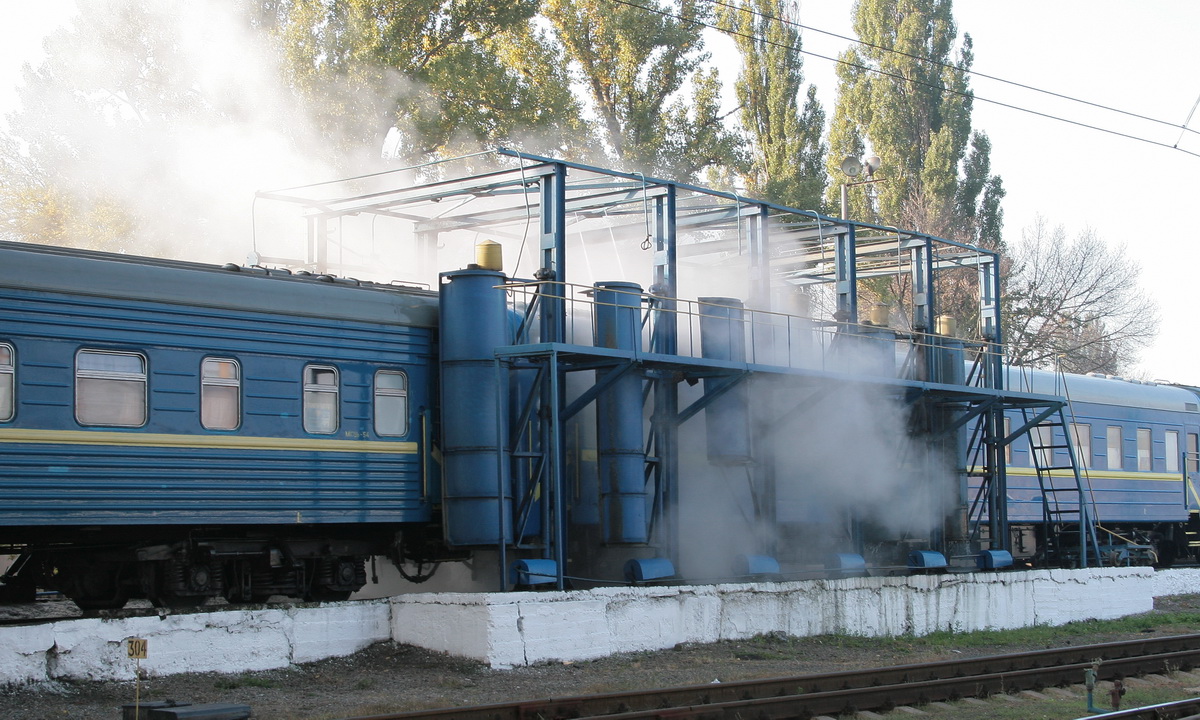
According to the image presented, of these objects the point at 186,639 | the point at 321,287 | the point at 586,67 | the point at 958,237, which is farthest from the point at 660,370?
the point at 958,237

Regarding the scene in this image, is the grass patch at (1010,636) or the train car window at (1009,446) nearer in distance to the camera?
the grass patch at (1010,636)

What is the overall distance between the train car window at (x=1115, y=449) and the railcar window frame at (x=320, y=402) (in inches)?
712

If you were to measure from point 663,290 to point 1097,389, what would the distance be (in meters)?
13.6

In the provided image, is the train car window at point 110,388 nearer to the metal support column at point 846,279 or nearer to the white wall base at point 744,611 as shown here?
the white wall base at point 744,611

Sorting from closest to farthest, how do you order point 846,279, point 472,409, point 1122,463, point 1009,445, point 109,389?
1. point 109,389
2. point 472,409
3. point 846,279
4. point 1009,445
5. point 1122,463

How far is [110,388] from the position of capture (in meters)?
12.2

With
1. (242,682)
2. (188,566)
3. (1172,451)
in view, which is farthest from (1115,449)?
(242,682)

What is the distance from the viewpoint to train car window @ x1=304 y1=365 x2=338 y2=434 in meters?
13.7

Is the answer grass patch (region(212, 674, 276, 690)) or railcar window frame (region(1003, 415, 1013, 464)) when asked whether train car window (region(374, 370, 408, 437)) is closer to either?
grass patch (region(212, 674, 276, 690))

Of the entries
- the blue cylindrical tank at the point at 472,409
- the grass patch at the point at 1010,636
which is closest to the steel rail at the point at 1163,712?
the grass patch at the point at 1010,636

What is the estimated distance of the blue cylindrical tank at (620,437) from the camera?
49.9 ft

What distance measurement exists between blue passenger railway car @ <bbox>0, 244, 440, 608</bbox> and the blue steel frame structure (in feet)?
4.71

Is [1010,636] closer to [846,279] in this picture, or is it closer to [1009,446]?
[846,279]

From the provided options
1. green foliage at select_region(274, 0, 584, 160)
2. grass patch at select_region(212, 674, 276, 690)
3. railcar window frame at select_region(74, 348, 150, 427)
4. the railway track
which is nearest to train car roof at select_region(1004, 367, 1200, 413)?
the railway track
